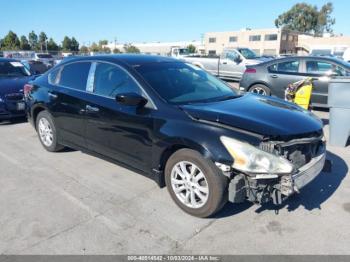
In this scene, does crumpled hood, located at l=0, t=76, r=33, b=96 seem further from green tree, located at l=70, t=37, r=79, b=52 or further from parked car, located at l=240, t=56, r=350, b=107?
green tree, located at l=70, t=37, r=79, b=52

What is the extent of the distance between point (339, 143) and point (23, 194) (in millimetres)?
5307

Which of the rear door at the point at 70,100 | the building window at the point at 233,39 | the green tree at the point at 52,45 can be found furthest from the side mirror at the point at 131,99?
the green tree at the point at 52,45

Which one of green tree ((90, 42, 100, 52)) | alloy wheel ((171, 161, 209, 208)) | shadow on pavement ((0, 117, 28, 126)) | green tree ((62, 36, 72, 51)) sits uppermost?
green tree ((62, 36, 72, 51))

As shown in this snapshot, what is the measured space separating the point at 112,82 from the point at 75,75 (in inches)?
37.1

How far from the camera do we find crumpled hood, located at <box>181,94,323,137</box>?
3.18 meters

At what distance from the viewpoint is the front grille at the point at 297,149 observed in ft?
9.97

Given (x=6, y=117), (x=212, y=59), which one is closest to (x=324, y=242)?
(x=6, y=117)

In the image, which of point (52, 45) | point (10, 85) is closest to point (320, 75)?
point (10, 85)

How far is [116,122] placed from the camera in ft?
13.3

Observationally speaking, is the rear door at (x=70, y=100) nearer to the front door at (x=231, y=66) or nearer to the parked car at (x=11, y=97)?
the parked car at (x=11, y=97)

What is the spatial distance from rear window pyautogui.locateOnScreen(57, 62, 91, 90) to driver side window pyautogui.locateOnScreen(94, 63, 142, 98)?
0.28 metres

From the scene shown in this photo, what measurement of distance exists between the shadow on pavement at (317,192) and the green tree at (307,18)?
96.8m

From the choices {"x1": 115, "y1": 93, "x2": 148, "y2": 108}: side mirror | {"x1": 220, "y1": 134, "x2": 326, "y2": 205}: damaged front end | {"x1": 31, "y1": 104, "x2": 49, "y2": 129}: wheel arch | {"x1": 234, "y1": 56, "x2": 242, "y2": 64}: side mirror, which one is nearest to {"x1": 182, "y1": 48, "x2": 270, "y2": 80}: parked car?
{"x1": 234, "y1": 56, "x2": 242, "y2": 64}: side mirror

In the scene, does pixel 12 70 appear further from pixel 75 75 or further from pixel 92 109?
pixel 92 109
